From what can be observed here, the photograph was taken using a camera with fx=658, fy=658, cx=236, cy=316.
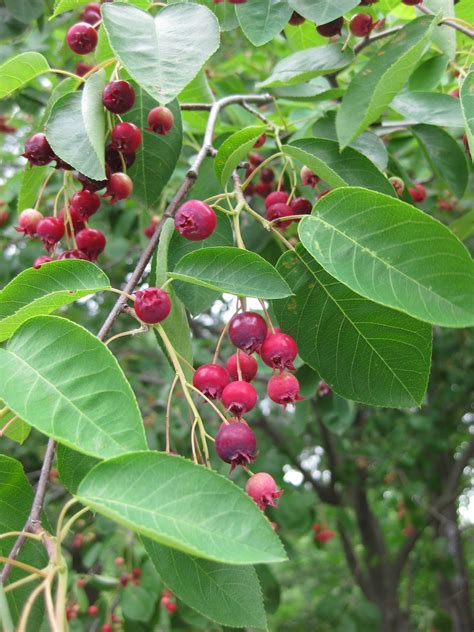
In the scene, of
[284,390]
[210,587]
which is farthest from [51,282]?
[210,587]

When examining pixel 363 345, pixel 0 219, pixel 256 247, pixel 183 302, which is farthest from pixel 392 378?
pixel 0 219

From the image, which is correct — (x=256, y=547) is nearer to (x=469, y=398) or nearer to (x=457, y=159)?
(x=457, y=159)

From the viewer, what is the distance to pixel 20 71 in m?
1.23

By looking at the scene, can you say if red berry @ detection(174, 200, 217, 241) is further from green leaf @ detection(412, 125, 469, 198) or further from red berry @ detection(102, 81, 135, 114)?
green leaf @ detection(412, 125, 469, 198)

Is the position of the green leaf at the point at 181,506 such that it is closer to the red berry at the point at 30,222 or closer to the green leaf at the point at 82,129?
the green leaf at the point at 82,129

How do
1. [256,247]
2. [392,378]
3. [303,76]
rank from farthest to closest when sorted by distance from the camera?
[256,247] < [303,76] < [392,378]

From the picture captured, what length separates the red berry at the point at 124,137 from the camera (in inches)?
46.6

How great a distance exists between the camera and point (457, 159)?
158 cm

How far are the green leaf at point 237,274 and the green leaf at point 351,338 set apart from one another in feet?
0.39

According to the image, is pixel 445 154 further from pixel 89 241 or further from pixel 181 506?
pixel 181 506

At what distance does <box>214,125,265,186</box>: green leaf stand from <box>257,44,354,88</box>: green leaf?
316 mm

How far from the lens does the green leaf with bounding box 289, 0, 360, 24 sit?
118 centimetres

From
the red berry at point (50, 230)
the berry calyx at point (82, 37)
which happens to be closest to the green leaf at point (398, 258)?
the red berry at point (50, 230)

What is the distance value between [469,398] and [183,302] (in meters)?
4.69
